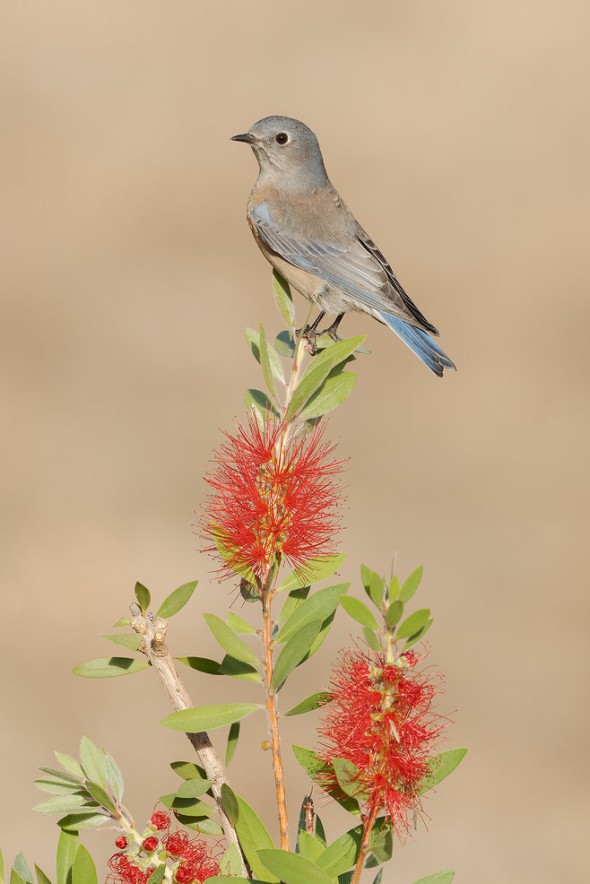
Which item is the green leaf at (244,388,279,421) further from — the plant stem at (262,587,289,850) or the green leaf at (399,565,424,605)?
the green leaf at (399,565,424,605)

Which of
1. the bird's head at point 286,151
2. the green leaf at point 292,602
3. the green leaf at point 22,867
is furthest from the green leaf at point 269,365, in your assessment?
the bird's head at point 286,151

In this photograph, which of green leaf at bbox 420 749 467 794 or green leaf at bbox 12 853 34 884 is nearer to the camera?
green leaf at bbox 420 749 467 794

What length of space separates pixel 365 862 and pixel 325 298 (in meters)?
3.14

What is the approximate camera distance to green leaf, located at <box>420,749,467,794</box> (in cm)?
154

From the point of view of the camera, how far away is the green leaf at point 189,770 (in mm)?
1663

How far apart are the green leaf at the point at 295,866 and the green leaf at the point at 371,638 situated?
257 mm

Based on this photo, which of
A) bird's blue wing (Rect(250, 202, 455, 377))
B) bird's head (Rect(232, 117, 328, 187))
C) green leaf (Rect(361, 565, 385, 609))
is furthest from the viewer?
bird's head (Rect(232, 117, 328, 187))

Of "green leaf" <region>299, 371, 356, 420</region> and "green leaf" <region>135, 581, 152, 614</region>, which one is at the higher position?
"green leaf" <region>299, 371, 356, 420</region>

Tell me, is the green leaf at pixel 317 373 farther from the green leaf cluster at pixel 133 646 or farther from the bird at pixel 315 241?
the bird at pixel 315 241

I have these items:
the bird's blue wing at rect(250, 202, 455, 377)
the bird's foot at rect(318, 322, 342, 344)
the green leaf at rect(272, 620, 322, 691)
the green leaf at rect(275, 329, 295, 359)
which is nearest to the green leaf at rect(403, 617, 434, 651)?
the green leaf at rect(272, 620, 322, 691)

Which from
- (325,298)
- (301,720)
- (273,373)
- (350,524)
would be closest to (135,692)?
(301,720)

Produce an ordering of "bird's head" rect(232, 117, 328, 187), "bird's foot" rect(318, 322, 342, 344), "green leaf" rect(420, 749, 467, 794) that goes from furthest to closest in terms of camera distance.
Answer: "bird's head" rect(232, 117, 328, 187)
"bird's foot" rect(318, 322, 342, 344)
"green leaf" rect(420, 749, 467, 794)

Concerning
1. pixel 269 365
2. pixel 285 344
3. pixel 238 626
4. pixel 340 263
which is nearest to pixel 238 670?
pixel 238 626

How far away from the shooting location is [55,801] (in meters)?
1.58
